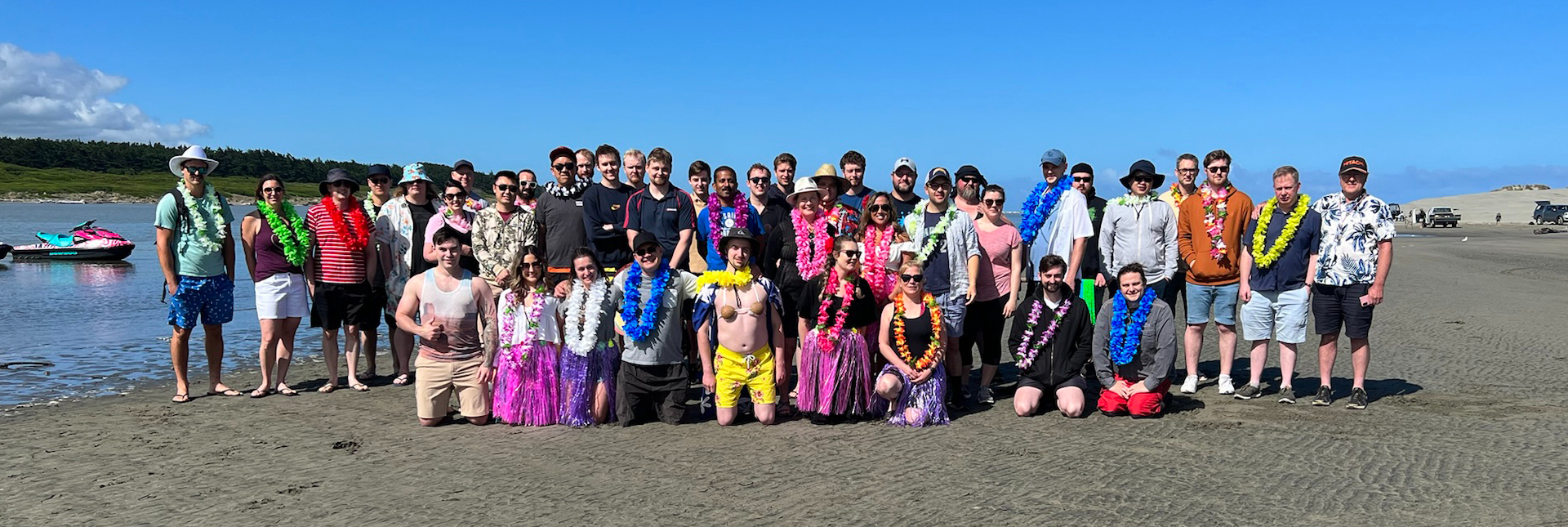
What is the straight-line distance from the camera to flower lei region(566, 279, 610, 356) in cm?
692

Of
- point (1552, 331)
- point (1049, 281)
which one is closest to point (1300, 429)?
point (1049, 281)

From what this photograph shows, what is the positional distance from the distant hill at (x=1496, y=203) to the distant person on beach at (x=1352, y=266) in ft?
214

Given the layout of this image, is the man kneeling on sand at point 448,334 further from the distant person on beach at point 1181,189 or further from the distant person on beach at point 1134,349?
the distant person on beach at point 1181,189

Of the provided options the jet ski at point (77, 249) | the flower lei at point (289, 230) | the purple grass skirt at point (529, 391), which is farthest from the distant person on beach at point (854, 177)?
the jet ski at point (77, 249)

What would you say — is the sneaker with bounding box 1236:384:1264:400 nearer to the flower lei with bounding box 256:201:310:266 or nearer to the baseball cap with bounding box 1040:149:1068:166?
the baseball cap with bounding box 1040:149:1068:166

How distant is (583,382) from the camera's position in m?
6.88

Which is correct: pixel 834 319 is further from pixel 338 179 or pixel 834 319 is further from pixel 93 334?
pixel 93 334

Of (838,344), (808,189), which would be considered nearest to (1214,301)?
(838,344)

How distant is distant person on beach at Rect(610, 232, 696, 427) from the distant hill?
68.5 meters

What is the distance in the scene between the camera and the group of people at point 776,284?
22.7 feet

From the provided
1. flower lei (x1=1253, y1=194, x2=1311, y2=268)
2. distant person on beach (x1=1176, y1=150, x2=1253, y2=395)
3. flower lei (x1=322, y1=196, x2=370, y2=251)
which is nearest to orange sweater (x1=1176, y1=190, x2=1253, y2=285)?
distant person on beach (x1=1176, y1=150, x2=1253, y2=395)

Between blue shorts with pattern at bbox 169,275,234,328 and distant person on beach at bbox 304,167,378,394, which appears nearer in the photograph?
blue shorts with pattern at bbox 169,275,234,328

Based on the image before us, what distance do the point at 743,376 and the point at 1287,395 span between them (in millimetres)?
4127

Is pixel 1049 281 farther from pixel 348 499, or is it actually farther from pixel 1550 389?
pixel 348 499
